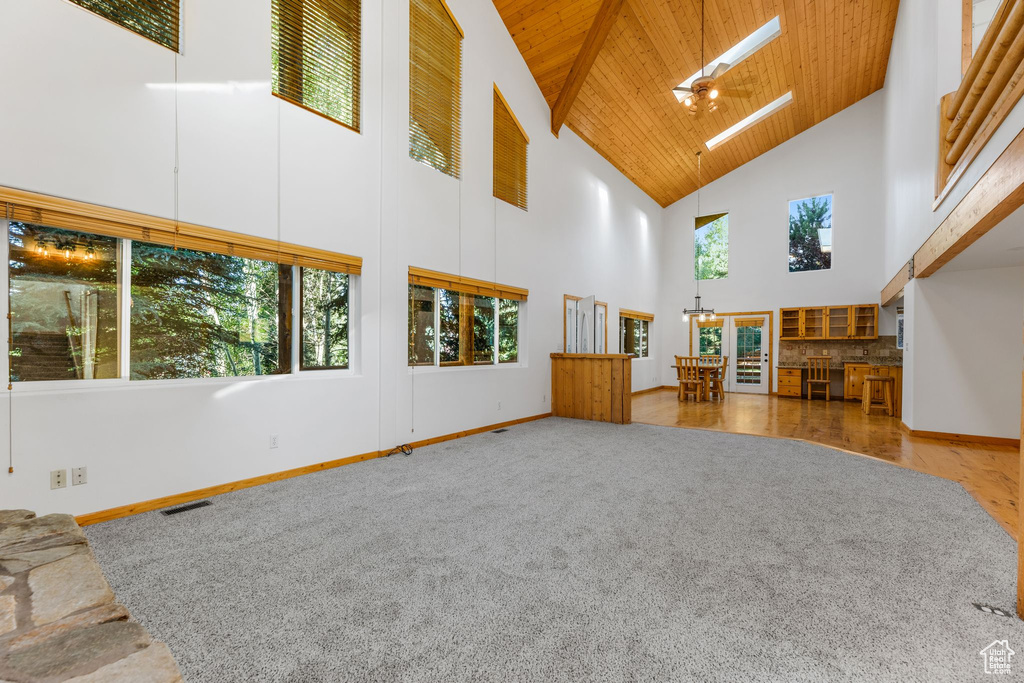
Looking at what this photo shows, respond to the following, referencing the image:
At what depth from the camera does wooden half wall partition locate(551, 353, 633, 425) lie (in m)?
6.59

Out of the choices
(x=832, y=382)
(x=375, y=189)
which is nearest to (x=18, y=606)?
(x=375, y=189)

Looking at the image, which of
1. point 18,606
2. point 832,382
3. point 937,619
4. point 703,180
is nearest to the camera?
point 18,606

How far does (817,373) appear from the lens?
9.98 meters

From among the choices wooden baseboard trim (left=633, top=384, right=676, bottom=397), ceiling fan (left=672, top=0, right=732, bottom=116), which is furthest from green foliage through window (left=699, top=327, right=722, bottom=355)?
ceiling fan (left=672, top=0, right=732, bottom=116)

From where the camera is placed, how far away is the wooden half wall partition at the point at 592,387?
6.59 meters

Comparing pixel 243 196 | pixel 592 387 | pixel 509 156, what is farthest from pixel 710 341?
pixel 243 196

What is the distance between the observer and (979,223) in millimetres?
3230

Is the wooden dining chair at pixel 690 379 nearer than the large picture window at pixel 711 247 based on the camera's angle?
Yes

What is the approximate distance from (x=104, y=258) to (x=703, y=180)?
38.6ft

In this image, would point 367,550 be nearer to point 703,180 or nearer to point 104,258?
point 104,258

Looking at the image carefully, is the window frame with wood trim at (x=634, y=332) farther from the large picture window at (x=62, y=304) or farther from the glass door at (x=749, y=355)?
the large picture window at (x=62, y=304)

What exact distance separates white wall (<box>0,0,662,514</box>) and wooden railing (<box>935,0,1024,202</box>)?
474 centimetres

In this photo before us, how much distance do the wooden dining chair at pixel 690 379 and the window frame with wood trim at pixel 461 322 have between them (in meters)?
4.54

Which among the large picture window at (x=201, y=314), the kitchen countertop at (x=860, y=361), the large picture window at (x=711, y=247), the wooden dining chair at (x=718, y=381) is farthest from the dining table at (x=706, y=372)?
the large picture window at (x=201, y=314)
